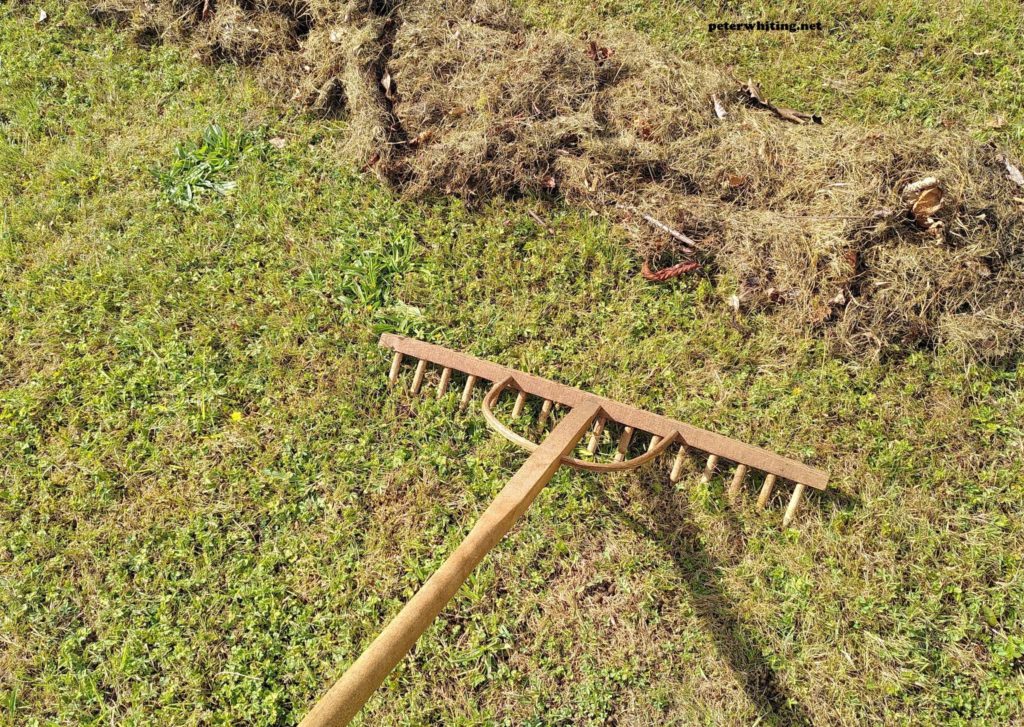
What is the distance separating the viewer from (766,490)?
346 centimetres

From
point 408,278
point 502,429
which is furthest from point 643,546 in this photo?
point 408,278

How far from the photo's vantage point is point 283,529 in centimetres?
369

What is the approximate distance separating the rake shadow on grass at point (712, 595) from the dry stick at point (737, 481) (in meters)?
0.12

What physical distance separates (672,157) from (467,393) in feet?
6.25

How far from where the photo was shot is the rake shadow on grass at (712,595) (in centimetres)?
315

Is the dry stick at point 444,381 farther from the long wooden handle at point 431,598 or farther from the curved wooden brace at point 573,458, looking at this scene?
the long wooden handle at point 431,598

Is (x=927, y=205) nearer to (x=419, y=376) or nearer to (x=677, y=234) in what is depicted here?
(x=677, y=234)

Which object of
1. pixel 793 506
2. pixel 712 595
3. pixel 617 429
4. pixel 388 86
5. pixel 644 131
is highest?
pixel 388 86

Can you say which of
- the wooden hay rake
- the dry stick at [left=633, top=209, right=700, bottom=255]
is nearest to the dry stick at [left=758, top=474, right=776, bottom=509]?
the wooden hay rake

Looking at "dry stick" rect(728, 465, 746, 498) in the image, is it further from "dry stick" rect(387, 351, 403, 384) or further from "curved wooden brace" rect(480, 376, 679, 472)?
"dry stick" rect(387, 351, 403, 384)

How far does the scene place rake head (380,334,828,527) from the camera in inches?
135

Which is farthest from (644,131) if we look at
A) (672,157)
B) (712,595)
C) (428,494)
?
(712,595)

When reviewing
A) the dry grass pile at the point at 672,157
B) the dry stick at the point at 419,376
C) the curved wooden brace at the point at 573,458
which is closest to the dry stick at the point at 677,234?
the dry grass pile at the point at 672,157

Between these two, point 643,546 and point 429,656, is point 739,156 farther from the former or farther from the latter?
point 429,656
